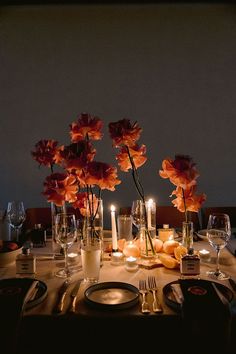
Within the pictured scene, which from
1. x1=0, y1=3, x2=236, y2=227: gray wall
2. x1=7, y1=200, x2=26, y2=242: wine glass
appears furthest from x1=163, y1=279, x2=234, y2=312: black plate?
x1=0, y1=3, x2=236, y2=227: gray wall

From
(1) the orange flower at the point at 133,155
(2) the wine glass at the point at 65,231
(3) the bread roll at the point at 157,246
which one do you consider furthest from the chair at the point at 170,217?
(2) the wine glass at the point at 65,231

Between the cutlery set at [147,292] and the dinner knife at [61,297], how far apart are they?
22cm

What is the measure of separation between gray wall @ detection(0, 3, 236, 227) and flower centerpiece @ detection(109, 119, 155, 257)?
179 centimetres

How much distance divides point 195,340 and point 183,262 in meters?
0.38

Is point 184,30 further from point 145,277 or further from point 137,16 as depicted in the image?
point 145,277

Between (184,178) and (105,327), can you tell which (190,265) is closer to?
(184,178)

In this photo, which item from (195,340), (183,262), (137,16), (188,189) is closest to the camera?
(195,340)

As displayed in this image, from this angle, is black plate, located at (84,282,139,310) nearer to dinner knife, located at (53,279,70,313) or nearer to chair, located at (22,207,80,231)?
dinner knife, located at (53,279,70,313)

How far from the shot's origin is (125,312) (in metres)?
1.03

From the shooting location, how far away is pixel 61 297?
1130mm

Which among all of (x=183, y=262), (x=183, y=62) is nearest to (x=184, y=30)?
(x=183, y=62)

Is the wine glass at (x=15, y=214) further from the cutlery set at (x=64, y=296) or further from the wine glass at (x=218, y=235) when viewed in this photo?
the wine glass at (x=218, y=235)

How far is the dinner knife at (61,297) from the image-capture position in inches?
41.2

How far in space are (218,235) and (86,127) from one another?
1.93ft
